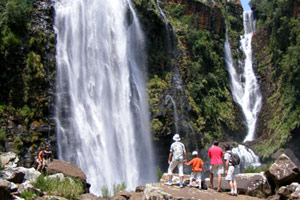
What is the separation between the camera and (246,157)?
2573 cm

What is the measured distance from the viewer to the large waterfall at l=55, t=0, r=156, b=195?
19.9 m

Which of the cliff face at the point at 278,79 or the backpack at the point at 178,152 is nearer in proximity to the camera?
the backpack at the point at 178,152

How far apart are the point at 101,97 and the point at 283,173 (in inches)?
536

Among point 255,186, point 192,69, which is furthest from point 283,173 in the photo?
point 192,69

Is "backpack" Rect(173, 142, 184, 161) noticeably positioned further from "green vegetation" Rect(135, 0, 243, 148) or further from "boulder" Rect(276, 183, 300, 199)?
"green vegetation" Rect(135, 0, 243, 148)

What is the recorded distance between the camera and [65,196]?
10891 millimetres

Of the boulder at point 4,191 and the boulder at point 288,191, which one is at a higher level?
the boulder at point 4,191

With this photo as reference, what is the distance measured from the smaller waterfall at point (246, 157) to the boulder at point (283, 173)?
14.1m

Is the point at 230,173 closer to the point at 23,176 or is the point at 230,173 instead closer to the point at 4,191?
the point at 4,191

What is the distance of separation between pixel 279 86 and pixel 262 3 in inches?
510

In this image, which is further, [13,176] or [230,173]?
[13,176]

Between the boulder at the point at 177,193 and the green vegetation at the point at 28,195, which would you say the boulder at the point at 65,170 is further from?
the boulder at the point at 177,193

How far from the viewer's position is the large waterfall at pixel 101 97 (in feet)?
65.4

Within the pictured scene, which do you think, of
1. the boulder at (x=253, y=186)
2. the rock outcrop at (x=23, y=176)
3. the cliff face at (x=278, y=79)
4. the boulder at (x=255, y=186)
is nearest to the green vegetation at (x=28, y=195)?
the rock outcrop at (x=23, y=176)
